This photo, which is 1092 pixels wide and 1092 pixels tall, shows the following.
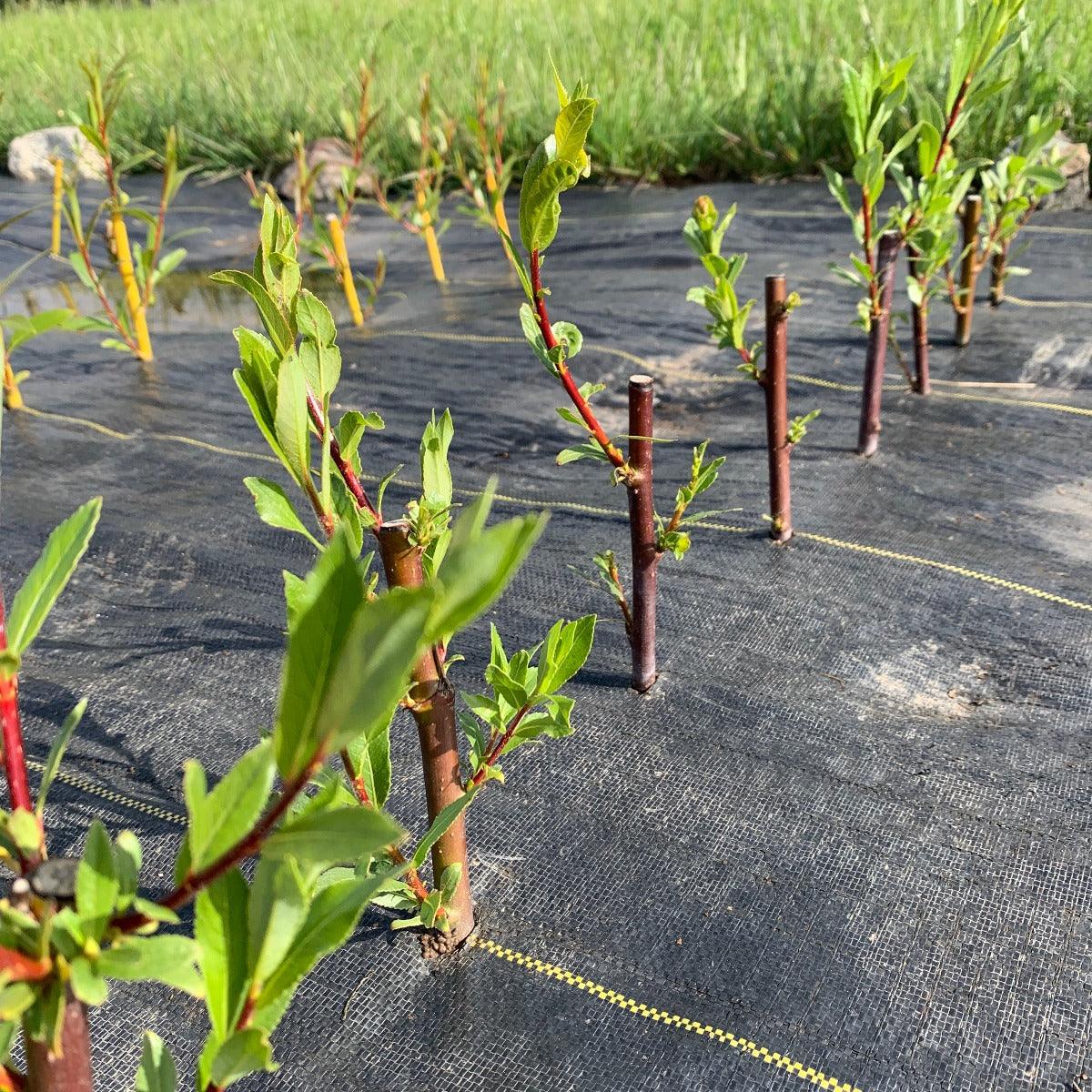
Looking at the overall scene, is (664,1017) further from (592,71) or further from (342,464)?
(592,71)

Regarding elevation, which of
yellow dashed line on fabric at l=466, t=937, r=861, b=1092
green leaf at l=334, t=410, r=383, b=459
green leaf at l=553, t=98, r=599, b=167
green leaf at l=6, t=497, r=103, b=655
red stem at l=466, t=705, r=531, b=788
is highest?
green leaf at l=553, t=98, r=599, b=167

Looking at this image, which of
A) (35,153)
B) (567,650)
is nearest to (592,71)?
(35,153)

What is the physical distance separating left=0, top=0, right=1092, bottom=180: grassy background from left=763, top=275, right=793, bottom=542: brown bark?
245cm

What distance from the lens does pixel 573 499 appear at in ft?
7.71

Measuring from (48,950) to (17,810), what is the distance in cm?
7

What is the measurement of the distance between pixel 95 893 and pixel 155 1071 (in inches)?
5.9

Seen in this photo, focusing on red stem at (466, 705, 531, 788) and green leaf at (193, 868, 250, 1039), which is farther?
red stem at (466, 705, 531, 788)

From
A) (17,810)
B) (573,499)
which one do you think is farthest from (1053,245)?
(17,810)

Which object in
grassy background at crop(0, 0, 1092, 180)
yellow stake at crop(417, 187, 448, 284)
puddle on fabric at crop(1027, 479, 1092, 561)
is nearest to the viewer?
puddle on fabric at crop(1027, 479, 1092, 561)

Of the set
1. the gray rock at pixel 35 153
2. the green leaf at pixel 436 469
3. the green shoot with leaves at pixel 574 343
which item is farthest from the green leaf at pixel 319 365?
the gray rock at pixel 35 153

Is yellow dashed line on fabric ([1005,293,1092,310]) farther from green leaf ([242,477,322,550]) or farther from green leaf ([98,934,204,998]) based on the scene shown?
green leaf ([98,934,204,998])

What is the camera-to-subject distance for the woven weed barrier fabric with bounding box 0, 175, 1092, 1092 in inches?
45.6

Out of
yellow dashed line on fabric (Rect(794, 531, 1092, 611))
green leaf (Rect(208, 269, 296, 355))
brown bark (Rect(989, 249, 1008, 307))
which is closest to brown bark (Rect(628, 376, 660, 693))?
yellow dashed line on fabric (Rect(794, 531, 1092, 611))

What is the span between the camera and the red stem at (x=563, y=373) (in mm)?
1294
